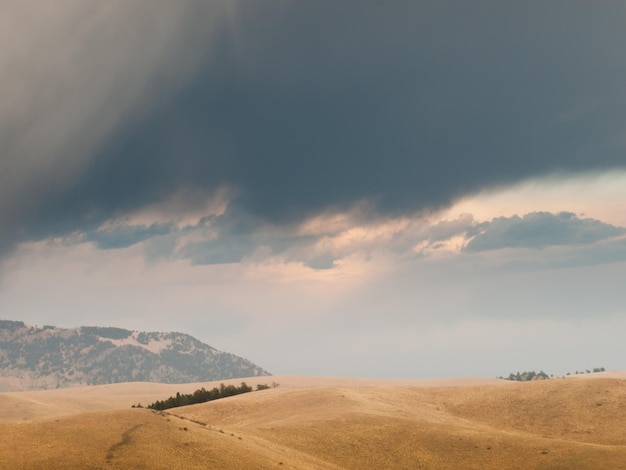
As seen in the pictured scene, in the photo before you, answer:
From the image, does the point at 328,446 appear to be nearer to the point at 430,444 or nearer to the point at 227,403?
the point at 430,444

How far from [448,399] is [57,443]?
203ft

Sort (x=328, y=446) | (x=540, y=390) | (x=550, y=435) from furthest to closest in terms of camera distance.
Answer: (x=540, y=390) → (x=550, y=435) → (x=328, y=446)

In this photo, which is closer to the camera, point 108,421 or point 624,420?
point 108,421

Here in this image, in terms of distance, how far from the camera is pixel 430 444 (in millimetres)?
64250

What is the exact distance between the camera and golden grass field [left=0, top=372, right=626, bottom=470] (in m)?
46.3

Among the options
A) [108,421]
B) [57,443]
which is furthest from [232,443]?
[57,443]

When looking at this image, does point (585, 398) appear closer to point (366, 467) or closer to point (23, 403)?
Result: point (366, 467)

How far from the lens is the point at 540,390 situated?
9131 cm

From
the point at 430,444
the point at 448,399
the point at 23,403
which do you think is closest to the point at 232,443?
the point at 430,444

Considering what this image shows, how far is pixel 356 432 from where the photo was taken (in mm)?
67500

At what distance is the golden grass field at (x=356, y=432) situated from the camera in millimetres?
46344

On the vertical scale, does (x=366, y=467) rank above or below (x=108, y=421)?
below

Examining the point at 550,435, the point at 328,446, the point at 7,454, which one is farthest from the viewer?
the point at 550,435

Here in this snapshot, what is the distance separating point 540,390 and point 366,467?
4289cm
